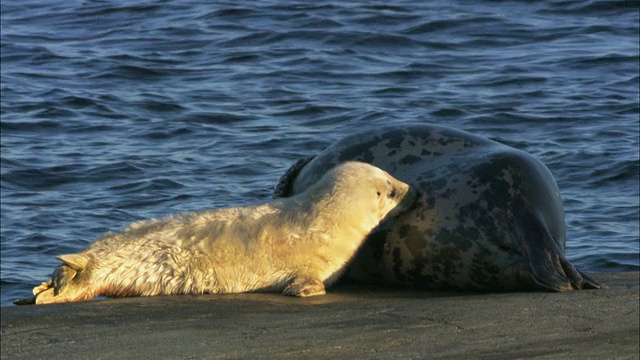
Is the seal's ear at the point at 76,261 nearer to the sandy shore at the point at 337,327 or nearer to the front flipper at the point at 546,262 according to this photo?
the sandy shore at the point at 337,327

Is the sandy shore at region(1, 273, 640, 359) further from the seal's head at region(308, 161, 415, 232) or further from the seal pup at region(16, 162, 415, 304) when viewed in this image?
the seal's head at region(308, 161, 415, 232)

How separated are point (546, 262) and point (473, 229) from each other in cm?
37

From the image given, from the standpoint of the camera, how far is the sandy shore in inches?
184

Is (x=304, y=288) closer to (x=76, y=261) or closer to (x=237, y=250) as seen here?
(x=237, y=250)

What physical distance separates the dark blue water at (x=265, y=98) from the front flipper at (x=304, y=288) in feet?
9.30

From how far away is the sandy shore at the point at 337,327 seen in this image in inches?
184

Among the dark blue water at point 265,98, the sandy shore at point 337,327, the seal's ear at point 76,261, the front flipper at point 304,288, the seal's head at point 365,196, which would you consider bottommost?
the dark blue water at point 265,98

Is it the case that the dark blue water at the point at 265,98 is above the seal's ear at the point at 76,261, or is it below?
below

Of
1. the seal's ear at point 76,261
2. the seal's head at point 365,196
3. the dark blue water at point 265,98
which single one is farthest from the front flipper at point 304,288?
the dark blue water at point 265,98

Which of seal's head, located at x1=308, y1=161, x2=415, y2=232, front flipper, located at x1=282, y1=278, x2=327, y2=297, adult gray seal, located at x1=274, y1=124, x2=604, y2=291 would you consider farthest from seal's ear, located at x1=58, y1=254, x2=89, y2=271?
adult gray seal, located at x1=274, y1=124, x2=604, y2=291

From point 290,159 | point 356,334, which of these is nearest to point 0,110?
point 290,159

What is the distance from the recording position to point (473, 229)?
19.8 feet

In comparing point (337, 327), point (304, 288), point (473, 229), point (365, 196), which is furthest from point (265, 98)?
point (337, 327)

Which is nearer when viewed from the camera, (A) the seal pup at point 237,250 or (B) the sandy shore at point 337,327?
(B) the sandy shore at point 337,327
